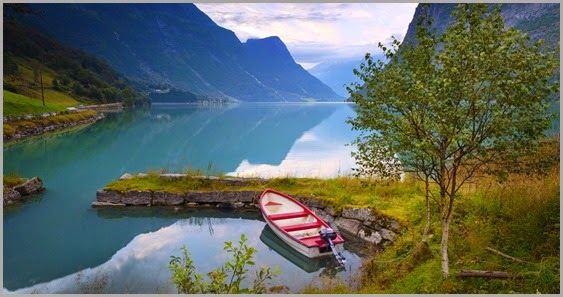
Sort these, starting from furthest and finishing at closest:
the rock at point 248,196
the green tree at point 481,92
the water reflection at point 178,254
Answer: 1. the rock at point 248,196
2. the water reflection at point 178,254
3. the green tree at point 481,92

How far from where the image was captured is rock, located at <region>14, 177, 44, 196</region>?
69.3 ft

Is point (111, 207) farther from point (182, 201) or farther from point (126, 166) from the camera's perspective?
point (126, 166)

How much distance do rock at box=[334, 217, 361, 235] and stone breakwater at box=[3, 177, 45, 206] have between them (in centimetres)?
1575

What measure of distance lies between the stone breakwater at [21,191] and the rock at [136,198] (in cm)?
540

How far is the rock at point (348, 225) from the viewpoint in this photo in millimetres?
16319

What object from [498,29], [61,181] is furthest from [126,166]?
[498,29]

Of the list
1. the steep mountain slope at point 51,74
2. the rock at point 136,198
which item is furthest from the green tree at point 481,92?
the steep mountain slope at point 51,74

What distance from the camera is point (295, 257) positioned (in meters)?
14.5

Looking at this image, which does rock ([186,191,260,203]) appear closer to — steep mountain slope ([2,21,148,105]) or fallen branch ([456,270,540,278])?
fallen branch ([456,270,540,278])

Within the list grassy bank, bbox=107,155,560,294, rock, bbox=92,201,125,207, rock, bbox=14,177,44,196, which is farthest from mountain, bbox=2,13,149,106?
grassy bank, bbox=107,155,560,294

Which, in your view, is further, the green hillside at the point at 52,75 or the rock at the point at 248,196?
the green hillside at the point at 52,75

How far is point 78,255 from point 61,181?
Answer: 13382mm

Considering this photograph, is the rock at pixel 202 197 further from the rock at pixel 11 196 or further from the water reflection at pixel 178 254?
the rock at pixel 11 196

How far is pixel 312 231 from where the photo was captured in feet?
50.7
